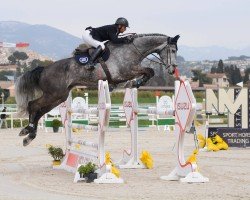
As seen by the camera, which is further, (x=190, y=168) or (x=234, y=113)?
(x=234, y=113)

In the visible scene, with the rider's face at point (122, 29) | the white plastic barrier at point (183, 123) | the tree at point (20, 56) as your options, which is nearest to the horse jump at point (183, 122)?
the white plastic barrier at point (183, 123)

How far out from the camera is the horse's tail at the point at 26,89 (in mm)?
10836

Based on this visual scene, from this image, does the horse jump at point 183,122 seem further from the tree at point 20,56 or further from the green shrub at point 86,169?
the tree at point 20,56

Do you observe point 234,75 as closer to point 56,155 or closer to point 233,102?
point 233,102

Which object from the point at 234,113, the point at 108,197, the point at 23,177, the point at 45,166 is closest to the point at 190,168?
the point at 108,197

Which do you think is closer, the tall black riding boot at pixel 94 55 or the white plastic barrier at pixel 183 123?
the white plastic barrier at pixel 183 123

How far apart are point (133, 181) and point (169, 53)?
6.42ft

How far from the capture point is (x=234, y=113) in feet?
53.4

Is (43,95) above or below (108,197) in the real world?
above

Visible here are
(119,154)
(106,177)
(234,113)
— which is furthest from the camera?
(234,113)

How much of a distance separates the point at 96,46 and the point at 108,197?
319cm

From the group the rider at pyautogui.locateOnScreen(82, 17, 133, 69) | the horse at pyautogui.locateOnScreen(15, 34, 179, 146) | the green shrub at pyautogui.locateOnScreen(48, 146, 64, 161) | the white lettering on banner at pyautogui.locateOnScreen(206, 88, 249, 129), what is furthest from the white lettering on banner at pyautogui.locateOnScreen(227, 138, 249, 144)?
the rider at pyautogui.locateOnScreen(82, 17, 133, 69)

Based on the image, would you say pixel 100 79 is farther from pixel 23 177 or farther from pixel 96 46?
pixel 23 177

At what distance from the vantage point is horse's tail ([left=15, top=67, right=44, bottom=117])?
1084 cm
